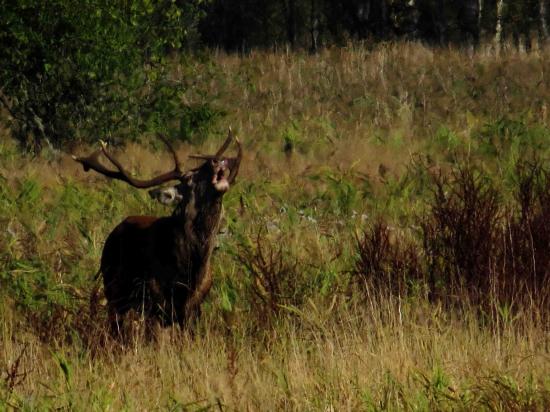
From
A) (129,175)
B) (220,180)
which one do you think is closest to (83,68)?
(129,175)

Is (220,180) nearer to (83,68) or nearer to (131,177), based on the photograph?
(131,177)

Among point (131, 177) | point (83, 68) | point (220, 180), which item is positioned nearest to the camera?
point (220, 180)

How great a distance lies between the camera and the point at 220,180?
7504 millimetres

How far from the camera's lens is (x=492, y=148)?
1506cm

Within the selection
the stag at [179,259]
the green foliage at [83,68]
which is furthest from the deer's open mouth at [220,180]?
the green foliage at [83,68]

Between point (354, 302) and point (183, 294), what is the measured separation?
43.9 inches

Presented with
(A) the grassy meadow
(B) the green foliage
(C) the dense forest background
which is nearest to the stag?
(A) the grassy meadow

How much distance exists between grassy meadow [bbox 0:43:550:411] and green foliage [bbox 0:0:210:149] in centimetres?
71

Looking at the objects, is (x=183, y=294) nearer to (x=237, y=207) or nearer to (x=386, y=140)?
(x=237, y=207)

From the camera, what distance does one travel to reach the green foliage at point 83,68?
A: 15844mm

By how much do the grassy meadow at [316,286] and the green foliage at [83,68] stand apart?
71 cm

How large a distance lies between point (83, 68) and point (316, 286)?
28.6 ft

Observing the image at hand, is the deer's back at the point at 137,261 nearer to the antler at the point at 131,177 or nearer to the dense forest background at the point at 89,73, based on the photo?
the antler at the point at 131,177

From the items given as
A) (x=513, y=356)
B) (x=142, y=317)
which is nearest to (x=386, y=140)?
(x=142, y=317)
